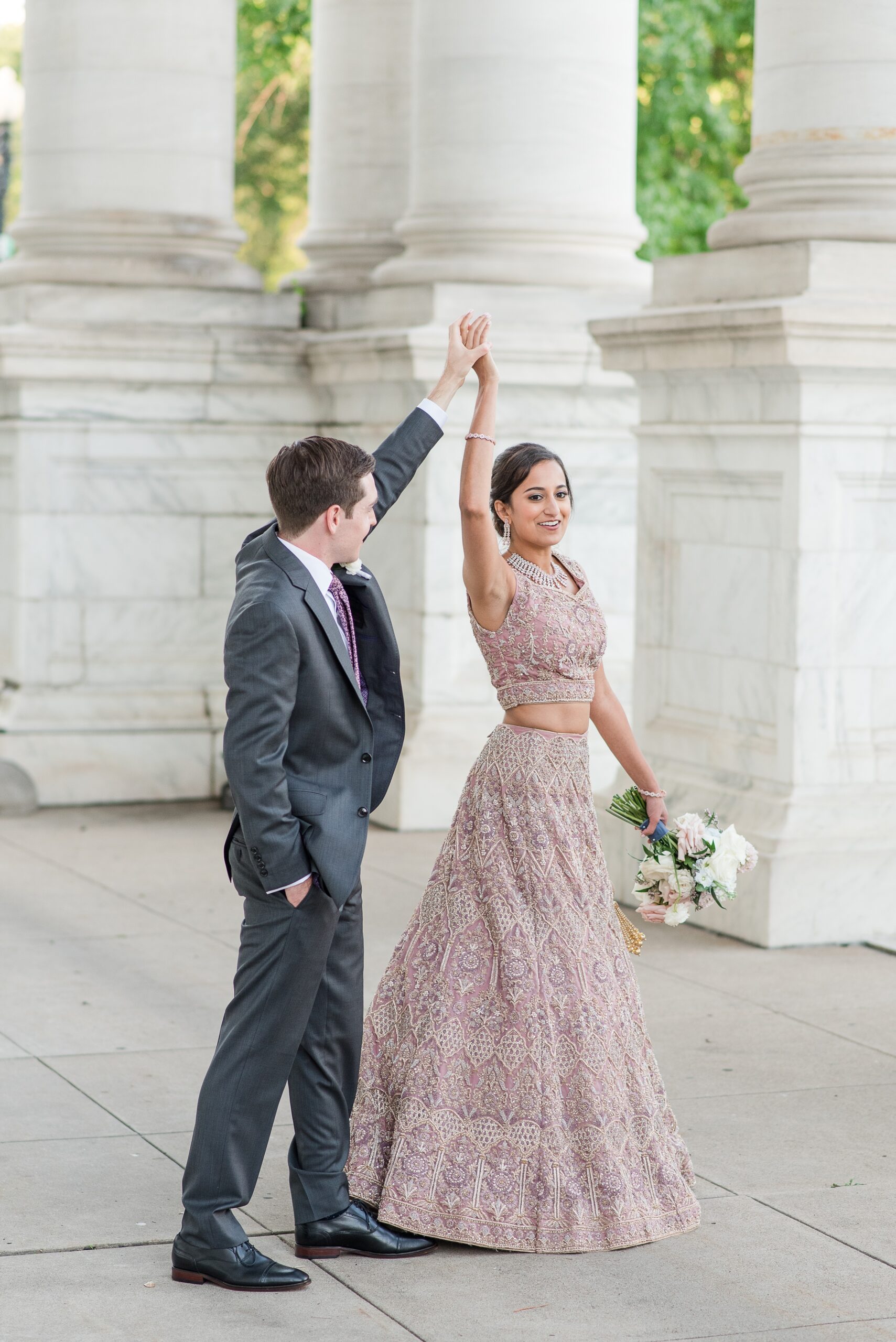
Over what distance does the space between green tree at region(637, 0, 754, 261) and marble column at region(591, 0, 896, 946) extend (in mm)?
14178

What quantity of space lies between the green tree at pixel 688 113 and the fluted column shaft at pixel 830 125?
14032mm

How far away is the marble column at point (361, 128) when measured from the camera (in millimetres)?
13375

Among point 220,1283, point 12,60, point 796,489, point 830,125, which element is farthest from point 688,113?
point 12,60

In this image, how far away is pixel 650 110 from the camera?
2380cm

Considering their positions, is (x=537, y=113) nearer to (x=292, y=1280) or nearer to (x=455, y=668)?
(x=455, y=668)

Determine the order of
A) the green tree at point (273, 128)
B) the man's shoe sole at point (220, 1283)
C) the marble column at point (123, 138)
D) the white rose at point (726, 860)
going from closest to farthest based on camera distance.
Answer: the man's shoe sole at point (220, 1283), the white rose at point (726, 860), the marble column at point (123, 138), the green tree at point (273, 128)

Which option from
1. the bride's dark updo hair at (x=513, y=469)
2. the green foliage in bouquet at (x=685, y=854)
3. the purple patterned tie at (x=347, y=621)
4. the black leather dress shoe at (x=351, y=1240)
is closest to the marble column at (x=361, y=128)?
the bride's dark updo hair at (x=513, y=469)

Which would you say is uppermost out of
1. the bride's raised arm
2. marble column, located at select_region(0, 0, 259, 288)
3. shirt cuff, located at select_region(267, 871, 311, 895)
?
marble column, located at select_region(0, 0, 259, 288)

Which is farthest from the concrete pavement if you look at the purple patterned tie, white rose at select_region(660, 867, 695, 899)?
the purple patterned tie

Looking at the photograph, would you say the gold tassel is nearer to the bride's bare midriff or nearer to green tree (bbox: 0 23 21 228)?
the bride's bare midriff

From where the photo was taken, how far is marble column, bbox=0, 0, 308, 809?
461 inches

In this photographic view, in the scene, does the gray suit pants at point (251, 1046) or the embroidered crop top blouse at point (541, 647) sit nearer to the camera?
the gray suit pants at point (251, 1046)

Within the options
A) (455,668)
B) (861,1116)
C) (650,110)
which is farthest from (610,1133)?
(650,110)

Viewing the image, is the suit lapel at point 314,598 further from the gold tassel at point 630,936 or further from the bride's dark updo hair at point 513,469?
the gold tassel at point 630,936
